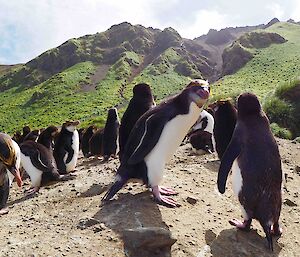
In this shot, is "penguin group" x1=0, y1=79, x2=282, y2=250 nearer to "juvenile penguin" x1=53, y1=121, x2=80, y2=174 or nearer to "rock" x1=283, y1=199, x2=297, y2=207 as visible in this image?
"rock" x1=283, y1=199, x2=297, y2=207

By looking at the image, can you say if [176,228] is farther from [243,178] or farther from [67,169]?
[67,169]

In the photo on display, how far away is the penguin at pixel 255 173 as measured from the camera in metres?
4.64

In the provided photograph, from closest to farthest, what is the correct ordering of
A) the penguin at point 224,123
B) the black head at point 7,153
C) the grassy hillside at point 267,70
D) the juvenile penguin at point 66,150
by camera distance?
the black head at point 7,153
the penguin at point 224,123
the juvenile penguin at point 66,150
the grassy hillside at point 267,70

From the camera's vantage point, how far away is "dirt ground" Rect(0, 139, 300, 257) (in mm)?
4434

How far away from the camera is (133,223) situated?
4.75 m

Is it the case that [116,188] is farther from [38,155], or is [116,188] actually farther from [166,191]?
[38,155]

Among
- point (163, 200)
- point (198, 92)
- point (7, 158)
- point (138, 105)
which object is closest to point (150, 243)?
point (163, 200)

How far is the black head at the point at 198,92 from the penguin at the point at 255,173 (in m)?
0.52

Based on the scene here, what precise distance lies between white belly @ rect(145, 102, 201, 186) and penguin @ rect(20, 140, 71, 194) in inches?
131

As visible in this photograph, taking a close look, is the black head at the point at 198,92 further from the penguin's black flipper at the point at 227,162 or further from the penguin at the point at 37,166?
the penguin at the point at 37,166

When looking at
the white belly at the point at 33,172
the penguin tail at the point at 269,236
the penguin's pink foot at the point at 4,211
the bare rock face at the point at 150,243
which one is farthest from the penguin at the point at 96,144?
the penguin tail at the point at 269,236

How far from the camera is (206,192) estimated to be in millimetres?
6062

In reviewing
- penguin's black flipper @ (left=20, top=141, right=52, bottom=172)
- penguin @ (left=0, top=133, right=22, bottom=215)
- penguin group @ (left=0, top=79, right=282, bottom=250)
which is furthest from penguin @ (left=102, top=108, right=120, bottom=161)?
penguin @ (left=0, top=133, right=22, bottom=215)

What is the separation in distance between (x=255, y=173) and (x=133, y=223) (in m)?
1.42
